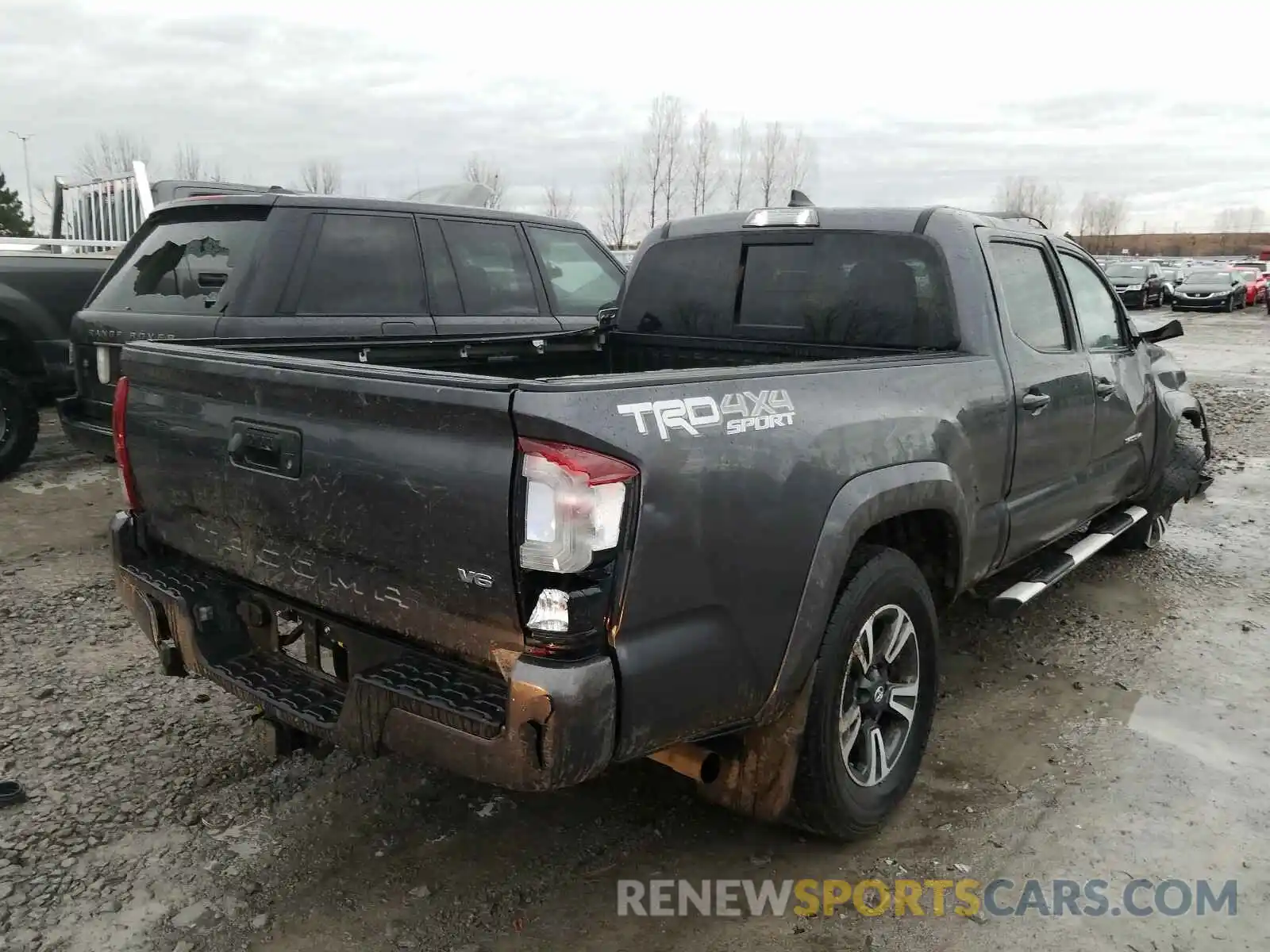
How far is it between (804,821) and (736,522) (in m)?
1.03

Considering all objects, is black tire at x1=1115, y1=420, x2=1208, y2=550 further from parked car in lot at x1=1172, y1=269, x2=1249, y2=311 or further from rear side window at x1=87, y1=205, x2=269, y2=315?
parked car in lot at x1=1172, y1=269, x2=1249, y2=311

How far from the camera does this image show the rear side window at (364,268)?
541cm

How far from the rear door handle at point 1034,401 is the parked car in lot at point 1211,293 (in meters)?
34.5

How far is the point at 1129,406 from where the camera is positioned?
4.83m

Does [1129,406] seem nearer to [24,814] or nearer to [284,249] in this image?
[284,249]

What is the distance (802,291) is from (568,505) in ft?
7.57

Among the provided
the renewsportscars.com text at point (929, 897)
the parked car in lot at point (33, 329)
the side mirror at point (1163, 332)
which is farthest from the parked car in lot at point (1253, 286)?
the renewsportscars.com text at point (929, 897)

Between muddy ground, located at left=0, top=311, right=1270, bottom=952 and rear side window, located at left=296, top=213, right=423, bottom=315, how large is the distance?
2.01 metres

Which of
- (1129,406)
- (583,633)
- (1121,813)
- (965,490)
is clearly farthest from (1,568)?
(1129,406)

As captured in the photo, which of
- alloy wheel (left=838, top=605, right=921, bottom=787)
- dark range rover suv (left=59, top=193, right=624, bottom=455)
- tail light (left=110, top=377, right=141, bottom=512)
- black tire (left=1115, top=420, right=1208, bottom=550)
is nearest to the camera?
alloy wheel (left=838, top=605, right=921, bottom=787)

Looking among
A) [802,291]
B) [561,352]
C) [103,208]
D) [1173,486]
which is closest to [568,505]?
[802,291]

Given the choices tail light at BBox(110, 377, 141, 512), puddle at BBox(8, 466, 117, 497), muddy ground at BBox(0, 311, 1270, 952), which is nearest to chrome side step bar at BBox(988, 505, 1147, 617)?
muddy ground at BBox(0, 311, 1270, 952)

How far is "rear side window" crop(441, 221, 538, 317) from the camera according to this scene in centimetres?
611

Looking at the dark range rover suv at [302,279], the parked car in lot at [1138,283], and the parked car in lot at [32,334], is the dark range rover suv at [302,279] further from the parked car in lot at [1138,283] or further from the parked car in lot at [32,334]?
the parked car in lot at [1138,283]
